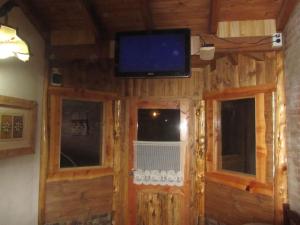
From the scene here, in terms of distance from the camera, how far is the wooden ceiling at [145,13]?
124 inches

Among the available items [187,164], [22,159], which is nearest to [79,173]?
[22,159]

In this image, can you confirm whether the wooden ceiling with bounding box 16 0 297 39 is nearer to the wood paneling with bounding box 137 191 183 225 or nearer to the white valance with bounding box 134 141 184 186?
the white valance with bounding box 134 141 184 186

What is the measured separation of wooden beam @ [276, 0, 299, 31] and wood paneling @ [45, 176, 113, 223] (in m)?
2.93

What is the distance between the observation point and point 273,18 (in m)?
3.26

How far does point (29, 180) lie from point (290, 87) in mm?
3127

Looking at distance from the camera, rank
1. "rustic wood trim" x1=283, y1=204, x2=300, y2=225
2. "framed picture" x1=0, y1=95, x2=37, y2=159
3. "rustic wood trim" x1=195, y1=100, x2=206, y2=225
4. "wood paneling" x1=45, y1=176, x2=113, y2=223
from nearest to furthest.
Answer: "rustic wood trim" x1=283, y1=204, x2=300, y2=225
"framed picture" x1=0, y1=95, x2=37, y2=159
"wood paneling" x1=45, y1=176, x2=113, y2=223
"rustic wood trim" x1=195, y1=100, x2=206, y2=225

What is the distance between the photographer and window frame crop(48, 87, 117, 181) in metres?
3.80

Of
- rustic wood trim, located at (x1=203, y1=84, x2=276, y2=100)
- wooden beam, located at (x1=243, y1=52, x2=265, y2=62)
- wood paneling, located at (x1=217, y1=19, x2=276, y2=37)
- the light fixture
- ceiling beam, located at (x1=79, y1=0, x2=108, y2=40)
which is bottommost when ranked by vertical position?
rustic wood trim, located at (x1=203, y1=84, x2=276, y2=100)

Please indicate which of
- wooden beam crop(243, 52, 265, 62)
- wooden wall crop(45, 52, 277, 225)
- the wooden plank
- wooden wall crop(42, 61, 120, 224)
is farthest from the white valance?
wooden beam crop(243, 52, 265, 62)

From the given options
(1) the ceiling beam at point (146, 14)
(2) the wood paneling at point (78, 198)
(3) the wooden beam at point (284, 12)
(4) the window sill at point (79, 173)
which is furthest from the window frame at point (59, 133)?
(3) the wooden beam at point (284, 12)

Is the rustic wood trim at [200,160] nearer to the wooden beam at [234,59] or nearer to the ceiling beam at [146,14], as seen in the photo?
the wooden beam at [234,59]

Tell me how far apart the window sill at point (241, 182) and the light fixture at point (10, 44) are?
2740 mm

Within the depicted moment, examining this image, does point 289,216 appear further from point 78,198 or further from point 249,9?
point 78,198

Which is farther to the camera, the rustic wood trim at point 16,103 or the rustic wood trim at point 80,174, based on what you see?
the rustic wood trim at point 80,174
